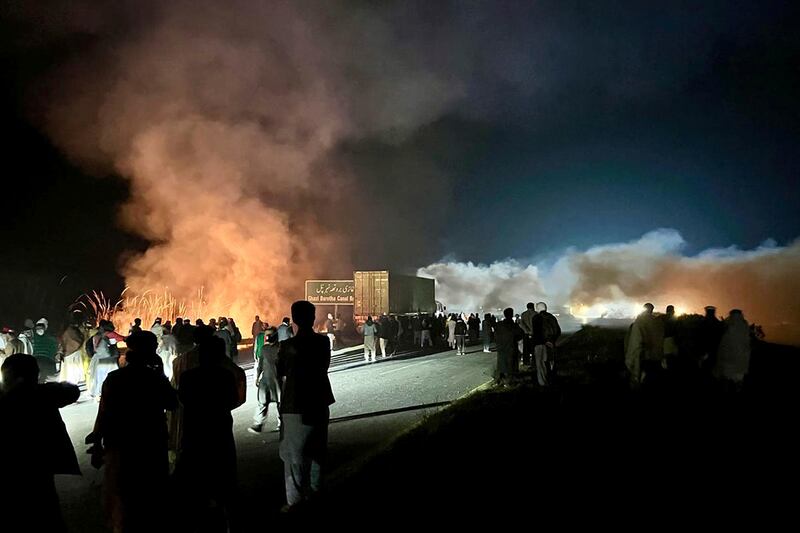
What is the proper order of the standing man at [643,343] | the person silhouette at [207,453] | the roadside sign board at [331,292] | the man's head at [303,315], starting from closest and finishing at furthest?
the person silhouette at [207,453] → the man's head at [303,315] → the standing man at [643,343] → the roadside sign board at [331,292]

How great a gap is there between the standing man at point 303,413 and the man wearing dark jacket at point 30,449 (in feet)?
5.02

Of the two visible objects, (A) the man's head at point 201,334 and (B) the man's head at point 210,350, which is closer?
(B) the man's head at point 210,350

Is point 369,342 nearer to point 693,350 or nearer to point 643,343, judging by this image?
point 693,350

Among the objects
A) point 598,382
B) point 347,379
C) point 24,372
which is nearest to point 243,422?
point 347,379

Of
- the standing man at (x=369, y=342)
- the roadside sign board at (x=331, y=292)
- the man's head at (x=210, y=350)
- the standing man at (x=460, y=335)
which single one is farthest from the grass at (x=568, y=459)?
the roadside sign board at (x=331, y=292)

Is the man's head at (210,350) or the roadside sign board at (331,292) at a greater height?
the roadside sign board at (331,292)

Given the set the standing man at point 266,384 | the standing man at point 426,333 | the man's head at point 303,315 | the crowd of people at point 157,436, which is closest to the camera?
the crowd of people at point 157,436

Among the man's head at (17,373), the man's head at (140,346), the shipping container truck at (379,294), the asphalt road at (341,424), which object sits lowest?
the asphalt road at (341,424)

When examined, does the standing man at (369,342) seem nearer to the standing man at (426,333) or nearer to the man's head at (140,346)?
the standing man at (426,333)

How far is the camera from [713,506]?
4102mm

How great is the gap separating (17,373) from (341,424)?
565cm

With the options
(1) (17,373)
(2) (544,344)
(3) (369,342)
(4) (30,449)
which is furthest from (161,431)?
(3) (369,342)

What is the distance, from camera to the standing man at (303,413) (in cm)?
422

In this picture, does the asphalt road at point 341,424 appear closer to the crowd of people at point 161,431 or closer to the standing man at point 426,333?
the crowd of people at point 161,431
